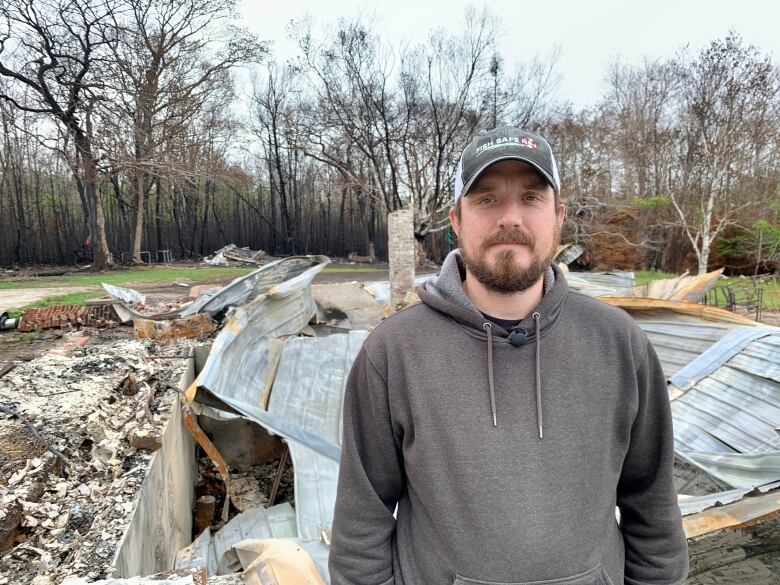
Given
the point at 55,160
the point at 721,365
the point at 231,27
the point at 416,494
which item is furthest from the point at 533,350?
the point at 55,160

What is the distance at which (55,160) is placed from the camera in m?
23.1

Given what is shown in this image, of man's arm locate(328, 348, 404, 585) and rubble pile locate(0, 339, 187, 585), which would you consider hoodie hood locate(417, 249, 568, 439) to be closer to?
man's arm locate(328, 348, 404, 585)

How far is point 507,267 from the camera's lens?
1.26 metres

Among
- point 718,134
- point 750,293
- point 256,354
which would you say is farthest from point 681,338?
point 718,134

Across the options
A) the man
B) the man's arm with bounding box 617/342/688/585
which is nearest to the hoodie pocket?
the man

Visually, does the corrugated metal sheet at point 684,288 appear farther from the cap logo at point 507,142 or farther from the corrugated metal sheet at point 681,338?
the cap logo at point 507,142

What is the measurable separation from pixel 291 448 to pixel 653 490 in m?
2.94

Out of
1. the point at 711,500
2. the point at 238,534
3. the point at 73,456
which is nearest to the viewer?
the point at 711,500

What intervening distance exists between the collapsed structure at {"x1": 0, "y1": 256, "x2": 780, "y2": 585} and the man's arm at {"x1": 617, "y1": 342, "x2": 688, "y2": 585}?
1152mm

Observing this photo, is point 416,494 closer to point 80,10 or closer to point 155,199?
point 80,10

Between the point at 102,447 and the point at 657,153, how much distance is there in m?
20.9

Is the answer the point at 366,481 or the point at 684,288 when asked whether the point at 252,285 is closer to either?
the point at 366,481

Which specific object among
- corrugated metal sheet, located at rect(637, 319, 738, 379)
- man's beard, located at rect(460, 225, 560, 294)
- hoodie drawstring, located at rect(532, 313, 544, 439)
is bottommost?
corrugated metal sheet, located at rect(637, 319, 738, 379)

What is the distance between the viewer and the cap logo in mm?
1306
